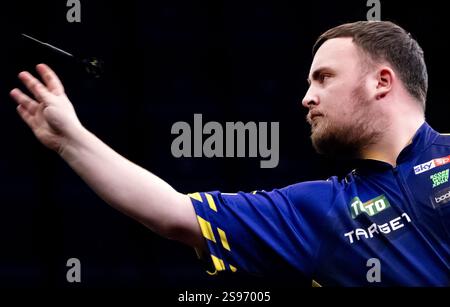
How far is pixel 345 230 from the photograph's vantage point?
210cm

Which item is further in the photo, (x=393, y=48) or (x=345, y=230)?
(x=393, y=48)

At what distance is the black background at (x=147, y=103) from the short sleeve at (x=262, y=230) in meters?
1.76

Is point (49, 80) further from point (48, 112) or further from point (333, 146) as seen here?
point (333, 146)

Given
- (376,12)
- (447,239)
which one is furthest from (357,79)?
(376,12)

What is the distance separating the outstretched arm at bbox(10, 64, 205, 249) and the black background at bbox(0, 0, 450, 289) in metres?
1.94

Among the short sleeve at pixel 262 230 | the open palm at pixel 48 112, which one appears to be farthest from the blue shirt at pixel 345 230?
the open palm at pixel 48 112

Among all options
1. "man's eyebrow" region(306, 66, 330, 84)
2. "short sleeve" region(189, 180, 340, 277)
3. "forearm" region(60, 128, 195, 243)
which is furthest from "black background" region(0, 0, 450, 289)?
"forearm" region(60, 128, 195, 243)

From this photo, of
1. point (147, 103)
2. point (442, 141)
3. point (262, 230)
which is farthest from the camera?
point (147, 103)

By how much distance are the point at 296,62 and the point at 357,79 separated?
6.11 ft

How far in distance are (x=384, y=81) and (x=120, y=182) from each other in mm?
828

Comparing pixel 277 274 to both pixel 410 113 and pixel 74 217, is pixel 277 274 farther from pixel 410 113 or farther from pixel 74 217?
pixel 74 217

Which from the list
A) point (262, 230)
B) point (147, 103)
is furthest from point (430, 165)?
point (147, 103)

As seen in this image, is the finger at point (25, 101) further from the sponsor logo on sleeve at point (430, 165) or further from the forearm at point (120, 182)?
the sponsor logo on sleeve at point (430, 165)

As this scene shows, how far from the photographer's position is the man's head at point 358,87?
7.30ft
